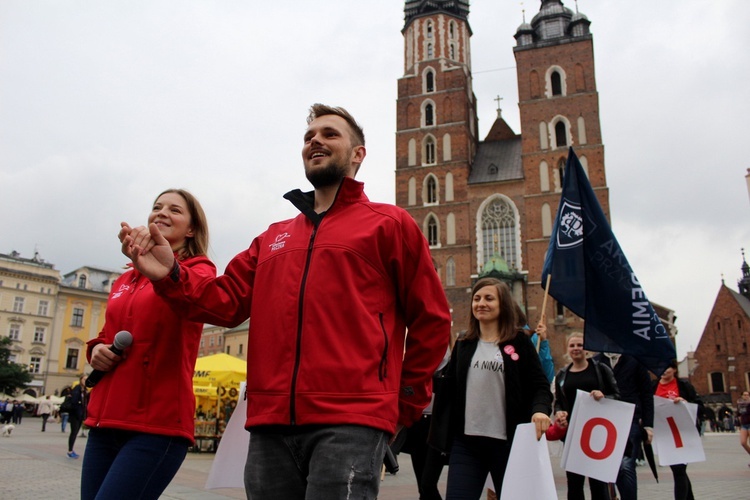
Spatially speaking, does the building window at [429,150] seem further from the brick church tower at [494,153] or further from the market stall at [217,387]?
the market stall at [217,387]

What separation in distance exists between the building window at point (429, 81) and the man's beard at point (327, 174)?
1584 inches

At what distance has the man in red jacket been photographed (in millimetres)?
1827

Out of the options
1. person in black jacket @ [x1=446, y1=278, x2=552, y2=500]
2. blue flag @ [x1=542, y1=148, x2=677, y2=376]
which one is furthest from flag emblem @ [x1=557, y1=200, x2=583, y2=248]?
person in black jacket @ [x1=446, y1=278, x2=552, y2=500]

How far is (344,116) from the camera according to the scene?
2.42 metres

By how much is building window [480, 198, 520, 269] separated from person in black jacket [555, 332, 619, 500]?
31.0 m

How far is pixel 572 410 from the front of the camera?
16.3 feet

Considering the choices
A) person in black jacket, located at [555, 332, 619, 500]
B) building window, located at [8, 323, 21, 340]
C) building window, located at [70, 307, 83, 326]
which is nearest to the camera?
person in black jacket, located at [555, 332, 619, 500]

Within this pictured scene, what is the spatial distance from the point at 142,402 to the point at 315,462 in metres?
0.93

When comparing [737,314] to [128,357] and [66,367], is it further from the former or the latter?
[128,357]

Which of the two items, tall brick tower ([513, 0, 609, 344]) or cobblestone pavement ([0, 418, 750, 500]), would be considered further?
tall brick tower ([513, 0, 609, 344])

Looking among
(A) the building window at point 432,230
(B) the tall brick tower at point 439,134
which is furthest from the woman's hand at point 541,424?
(A) the building window at point 432,230

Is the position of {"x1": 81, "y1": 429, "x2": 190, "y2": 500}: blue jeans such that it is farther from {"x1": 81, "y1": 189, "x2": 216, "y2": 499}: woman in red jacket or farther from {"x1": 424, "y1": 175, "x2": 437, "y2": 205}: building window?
{"x1": 424, "y1": 175, "x2": 437, "y2": 205}: building window

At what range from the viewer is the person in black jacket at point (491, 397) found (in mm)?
3549

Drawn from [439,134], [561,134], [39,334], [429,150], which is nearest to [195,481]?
[429,150]
